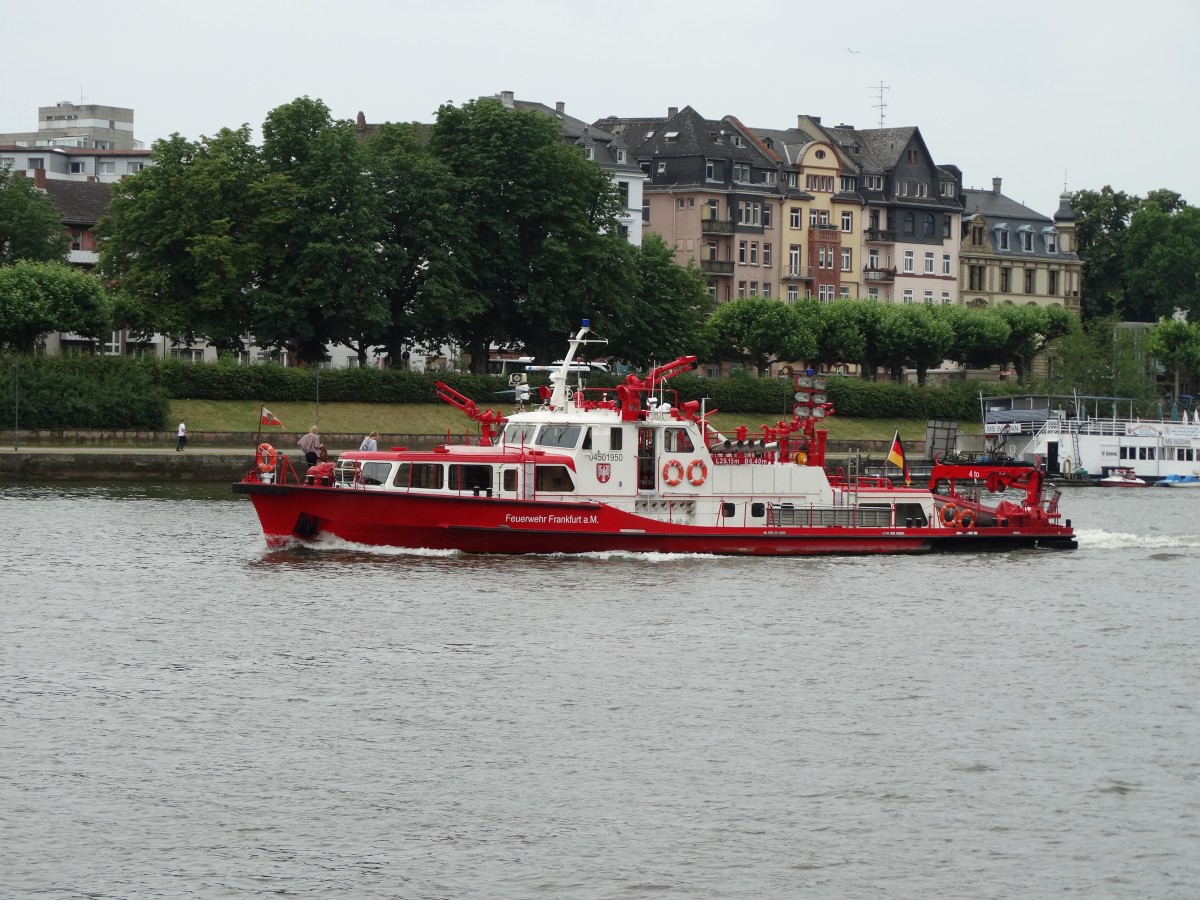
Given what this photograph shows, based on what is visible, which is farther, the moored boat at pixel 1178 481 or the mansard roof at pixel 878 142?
the mansard roof at pixel 878 142

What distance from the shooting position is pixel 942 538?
1917 inches

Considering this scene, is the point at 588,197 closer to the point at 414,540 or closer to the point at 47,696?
the point at 414,540

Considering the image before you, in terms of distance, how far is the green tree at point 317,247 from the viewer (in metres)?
88.9

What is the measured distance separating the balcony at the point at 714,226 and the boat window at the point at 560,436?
282 ft

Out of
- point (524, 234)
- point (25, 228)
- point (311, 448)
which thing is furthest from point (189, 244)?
point (311, 448)

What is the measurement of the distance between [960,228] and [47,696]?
12613 cm

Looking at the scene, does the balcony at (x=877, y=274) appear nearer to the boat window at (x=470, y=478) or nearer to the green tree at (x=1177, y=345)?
the green tree at (x=1177, y=345)

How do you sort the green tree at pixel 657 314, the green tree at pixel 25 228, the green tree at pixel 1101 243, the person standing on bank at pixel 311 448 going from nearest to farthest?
the person standing on bank at pixel 311 448 → the green tree at pixel 657 314 → the green tree at pixel 25 228 → the green tree at pixel 1101 243

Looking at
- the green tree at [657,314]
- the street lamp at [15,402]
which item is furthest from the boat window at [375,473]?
the green tree at [657,314]

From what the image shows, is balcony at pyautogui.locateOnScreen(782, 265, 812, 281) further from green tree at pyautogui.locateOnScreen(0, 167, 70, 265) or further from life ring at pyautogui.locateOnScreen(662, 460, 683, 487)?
life ring at pyautogui.locateOnScreen(662, 460, 683, 487)

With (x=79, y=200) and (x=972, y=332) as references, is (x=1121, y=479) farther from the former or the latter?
(x=79, y=200)

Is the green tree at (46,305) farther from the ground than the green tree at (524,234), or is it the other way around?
the green tree at (524,234)

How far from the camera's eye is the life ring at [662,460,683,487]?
150ft

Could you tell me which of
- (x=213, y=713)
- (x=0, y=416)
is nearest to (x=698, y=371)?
(x=0, y=416)
